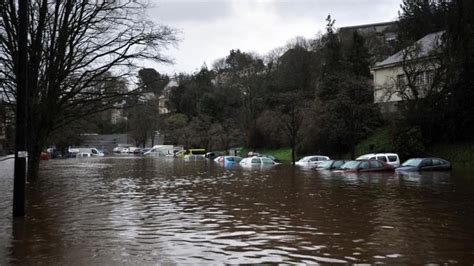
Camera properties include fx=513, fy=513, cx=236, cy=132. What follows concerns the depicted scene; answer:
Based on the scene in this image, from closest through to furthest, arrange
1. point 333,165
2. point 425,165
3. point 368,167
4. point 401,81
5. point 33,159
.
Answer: point 33,159 < point 368,167 < point 425,165 < point 333,165 < point 401,81

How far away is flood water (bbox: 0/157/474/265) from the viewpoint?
8.38 m

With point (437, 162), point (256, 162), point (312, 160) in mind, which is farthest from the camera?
point (256, 162)

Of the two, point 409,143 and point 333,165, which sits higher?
point 409,143

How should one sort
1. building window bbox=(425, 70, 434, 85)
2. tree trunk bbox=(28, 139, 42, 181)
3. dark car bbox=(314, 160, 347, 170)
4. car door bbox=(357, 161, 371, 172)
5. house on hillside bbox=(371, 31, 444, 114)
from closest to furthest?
tree trunk bbox=(28, 139, 42, 181) < car door bbox=(357, 161, 371, 172) < dark car bbox=(314, 160, 347, 170) < house on hillside bbox=(371, 31, 444, 114) < building window bbox=(425, 70, 434, 85)

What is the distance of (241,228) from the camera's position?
11.2 m

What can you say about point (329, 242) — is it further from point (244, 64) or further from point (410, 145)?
point (244, 64)

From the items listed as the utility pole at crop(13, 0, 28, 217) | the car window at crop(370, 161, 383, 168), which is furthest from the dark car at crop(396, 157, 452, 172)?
the utility pole at crop(13, 0, 28, 217)

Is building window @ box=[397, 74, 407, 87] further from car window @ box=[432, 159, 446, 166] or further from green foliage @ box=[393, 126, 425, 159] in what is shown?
car window @ box=[432, 159, 446, 166]

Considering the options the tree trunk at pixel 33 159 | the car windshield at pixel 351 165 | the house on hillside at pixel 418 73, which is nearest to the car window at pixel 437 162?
the car windshield at pixel 351 165

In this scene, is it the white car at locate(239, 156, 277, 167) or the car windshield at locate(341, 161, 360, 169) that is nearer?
the car windshield at locate(341, 161, 360, 169)

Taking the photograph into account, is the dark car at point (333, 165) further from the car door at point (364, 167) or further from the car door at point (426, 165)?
the car door at point (426, 165)

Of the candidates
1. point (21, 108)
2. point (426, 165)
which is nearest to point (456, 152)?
point (426, 165)

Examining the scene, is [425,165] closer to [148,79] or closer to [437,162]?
[437,162]

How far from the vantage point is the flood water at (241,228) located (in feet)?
27.5
